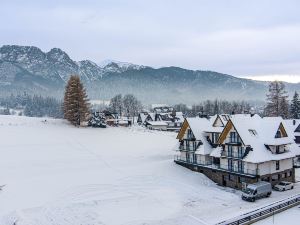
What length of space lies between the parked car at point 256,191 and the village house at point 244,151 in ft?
7.49

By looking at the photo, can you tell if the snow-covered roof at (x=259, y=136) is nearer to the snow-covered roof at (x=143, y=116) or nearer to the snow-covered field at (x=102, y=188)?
the snow-covered field at (x=102, y=188)

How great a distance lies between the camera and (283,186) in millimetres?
49844

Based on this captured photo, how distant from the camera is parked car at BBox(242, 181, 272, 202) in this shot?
44688 millimetres

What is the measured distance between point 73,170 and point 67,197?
11.8 metres

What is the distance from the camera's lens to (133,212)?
134ft

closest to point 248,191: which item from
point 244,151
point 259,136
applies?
point 244,151

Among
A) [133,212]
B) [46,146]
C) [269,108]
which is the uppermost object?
[269,108]

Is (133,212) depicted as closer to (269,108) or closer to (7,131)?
(7,131)

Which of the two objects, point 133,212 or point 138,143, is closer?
point 133,212

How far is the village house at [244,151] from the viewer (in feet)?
164

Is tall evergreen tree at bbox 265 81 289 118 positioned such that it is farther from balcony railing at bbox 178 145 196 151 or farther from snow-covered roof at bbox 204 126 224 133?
balcony railing at bbox 178 145 196 151

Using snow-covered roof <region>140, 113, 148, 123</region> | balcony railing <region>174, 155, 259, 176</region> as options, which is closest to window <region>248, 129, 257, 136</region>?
balcony railing <region>174, 155, 259, 176</region>

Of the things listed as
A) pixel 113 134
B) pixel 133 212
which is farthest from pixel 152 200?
pixel 113 134

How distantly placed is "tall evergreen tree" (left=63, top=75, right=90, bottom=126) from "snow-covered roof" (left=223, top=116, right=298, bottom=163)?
47148 millimetres
